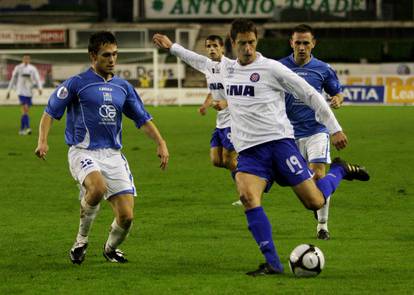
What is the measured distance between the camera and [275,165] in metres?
10.1

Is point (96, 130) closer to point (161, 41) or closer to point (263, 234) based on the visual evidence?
point (161, 41)

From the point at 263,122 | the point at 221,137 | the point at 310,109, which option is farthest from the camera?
the point at 221,137

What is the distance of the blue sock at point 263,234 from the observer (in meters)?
9.75

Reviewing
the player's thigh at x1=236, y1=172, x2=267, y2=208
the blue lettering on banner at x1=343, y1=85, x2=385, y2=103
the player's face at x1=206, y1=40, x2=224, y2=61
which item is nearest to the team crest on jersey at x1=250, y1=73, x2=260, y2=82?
the player's thigh at x1=236, y1=172, x2=267, y2=208

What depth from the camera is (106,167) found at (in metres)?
10.6

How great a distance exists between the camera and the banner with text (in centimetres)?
6875

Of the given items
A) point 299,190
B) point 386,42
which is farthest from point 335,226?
point 386,42

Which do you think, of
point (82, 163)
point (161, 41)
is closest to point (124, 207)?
point (82, 163)

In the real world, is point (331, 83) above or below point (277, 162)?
above

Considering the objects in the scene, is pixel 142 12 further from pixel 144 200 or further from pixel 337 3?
pixel 144 200

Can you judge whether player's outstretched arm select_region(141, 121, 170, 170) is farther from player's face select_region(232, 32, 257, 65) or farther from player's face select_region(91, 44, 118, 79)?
player's face select_region(232, 32, 257, 65)

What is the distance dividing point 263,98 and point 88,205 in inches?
79.7

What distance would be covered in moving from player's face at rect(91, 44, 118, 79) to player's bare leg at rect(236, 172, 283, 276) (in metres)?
1.77

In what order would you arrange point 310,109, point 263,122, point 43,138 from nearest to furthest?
point 263,122
point 43,138
point 310,109
